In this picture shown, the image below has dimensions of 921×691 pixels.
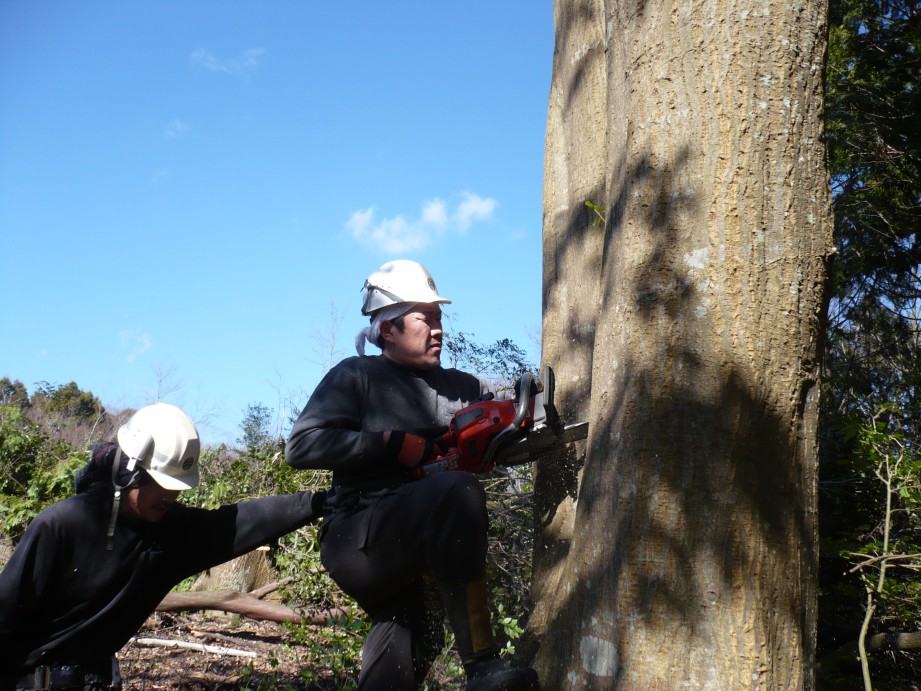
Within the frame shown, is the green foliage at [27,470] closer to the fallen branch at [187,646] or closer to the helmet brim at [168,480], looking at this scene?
the fallen branch at [187,646]

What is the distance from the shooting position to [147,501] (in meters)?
3.16

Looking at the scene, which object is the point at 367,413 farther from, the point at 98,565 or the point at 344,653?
the point at 344,653

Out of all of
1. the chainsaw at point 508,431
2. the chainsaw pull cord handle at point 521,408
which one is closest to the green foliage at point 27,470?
the chainsaw at point 508,431

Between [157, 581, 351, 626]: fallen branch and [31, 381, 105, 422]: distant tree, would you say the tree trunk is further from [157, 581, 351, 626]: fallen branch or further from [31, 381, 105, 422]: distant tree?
[31, 381, 105, 422]: distant tree

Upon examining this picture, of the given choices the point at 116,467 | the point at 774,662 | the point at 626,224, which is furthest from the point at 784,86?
the point at 116,467

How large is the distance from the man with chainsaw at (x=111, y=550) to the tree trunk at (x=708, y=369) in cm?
168

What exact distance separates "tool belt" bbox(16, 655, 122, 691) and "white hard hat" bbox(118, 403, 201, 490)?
767 mm

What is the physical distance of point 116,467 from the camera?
3072 mm

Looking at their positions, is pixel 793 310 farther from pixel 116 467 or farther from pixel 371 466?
pixel 116 467

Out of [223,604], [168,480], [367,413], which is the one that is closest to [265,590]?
[223,604]

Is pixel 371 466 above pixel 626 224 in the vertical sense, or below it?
below

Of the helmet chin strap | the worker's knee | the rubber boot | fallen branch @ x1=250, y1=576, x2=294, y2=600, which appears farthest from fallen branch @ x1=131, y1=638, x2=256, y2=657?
the worker's knee

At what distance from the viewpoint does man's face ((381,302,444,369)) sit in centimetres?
344

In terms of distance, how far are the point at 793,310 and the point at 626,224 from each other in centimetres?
51
